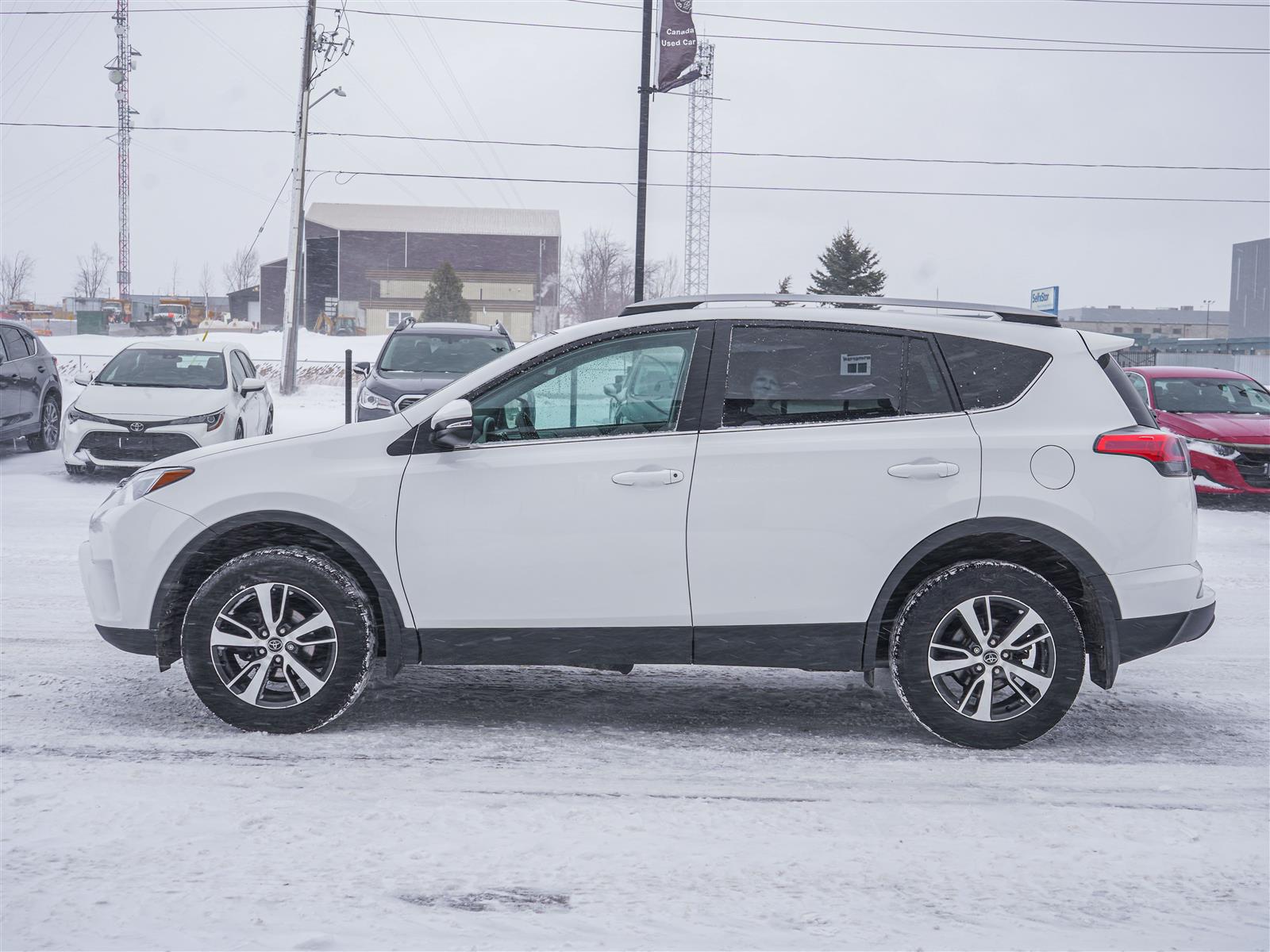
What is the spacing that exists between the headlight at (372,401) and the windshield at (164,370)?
5.45 feet

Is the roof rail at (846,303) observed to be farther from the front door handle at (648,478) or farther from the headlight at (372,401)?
the headlight at (372,401)

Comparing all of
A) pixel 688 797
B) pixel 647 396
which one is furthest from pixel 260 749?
pixel 647 396

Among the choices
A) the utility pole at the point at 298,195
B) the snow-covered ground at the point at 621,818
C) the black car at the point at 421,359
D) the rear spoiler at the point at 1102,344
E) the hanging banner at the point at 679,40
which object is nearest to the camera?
the snow-covered ground at the point at 621,818

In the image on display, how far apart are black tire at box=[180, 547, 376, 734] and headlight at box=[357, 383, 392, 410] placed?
9352mm

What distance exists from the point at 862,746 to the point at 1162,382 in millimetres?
10829

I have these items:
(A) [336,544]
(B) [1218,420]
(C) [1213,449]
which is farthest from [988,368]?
(B) [1218,420]

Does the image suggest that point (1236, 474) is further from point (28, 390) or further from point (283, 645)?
point (28, 390)

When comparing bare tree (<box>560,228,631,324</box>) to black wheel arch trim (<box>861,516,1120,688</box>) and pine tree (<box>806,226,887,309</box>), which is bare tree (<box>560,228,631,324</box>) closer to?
pine tree (<box>806,226,887,309</box>)

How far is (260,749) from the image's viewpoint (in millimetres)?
Answer: 4277

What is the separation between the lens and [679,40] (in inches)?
747

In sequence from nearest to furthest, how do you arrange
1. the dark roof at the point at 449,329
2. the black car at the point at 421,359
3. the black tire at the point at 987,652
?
the black tire at the point at 987,652 → the black car at the point at 421,359 → the dark roof at the point at 449,329

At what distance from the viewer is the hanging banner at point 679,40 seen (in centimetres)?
1897

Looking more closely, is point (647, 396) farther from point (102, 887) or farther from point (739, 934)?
point (102, 887)

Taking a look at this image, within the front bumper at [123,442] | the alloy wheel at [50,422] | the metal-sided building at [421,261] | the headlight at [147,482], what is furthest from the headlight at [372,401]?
the metal-sided building at [421,261]
